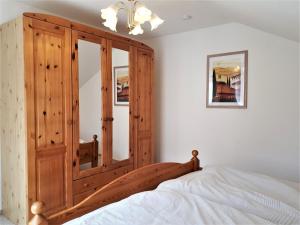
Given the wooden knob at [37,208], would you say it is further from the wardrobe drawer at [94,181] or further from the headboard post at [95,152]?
the headboard post at [95,152]

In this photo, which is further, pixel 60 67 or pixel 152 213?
pixel 60 67

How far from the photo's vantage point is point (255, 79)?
299 centimetres

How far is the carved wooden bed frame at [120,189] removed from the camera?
3.95ft

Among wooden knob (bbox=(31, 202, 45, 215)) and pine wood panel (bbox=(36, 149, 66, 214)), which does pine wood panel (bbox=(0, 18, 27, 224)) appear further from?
wooden knob (bbox=(31, 202, 45, 215))

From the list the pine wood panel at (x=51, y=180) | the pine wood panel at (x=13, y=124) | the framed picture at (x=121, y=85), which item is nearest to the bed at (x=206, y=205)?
the pine wood panel at (x=51, y=180)

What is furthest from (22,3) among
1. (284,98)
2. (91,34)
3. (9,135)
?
(284,98)

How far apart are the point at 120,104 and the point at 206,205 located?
188cm

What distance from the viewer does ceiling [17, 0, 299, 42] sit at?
198 cm

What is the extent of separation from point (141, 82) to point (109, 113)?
75 centimetres

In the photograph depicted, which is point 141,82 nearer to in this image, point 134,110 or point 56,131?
point 134,110

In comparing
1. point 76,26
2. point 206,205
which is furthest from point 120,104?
point 206,205

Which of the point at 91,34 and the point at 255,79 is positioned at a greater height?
the point at 91,34

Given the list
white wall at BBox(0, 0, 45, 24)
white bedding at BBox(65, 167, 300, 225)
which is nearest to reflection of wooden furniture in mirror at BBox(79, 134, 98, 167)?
white bedding at BBox(65, 167, 300, 225)

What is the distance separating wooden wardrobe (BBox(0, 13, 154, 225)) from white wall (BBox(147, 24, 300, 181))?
111cm
